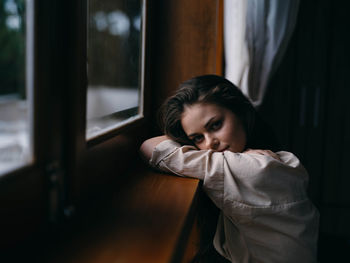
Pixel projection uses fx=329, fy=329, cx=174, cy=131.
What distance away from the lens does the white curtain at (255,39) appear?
1.37m

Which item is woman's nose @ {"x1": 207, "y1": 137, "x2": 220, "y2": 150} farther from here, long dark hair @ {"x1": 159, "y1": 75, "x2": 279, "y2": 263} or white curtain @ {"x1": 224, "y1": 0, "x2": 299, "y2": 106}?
white curtain @ {"x1": 224, "y1": 0, "x2": 299, "y2": 106}

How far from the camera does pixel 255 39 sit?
4.76 ft

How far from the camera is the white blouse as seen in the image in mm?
834

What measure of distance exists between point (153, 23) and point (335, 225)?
1.51 meters

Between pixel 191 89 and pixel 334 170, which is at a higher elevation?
pixel 191 89

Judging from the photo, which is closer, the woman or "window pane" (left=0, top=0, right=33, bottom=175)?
"window pane" (left=0, top=0, right=33, bottom=175)

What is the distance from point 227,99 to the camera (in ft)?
3.42

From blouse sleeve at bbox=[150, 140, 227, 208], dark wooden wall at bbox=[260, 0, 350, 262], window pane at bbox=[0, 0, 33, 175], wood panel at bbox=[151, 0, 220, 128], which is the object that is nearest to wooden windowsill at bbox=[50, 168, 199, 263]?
blouse sleeve at bbox=[150, 140, 227, 208]

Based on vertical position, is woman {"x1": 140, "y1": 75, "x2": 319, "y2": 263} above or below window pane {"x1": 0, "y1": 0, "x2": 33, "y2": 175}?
below

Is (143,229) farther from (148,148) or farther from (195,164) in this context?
(148,148)

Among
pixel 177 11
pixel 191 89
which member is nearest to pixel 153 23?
pixel 177 11

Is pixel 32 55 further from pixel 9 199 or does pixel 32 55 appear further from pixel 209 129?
pixel 209 129

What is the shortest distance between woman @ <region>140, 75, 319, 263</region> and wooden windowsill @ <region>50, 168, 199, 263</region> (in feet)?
0.28

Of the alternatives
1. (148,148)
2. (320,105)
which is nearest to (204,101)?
(148,148)
